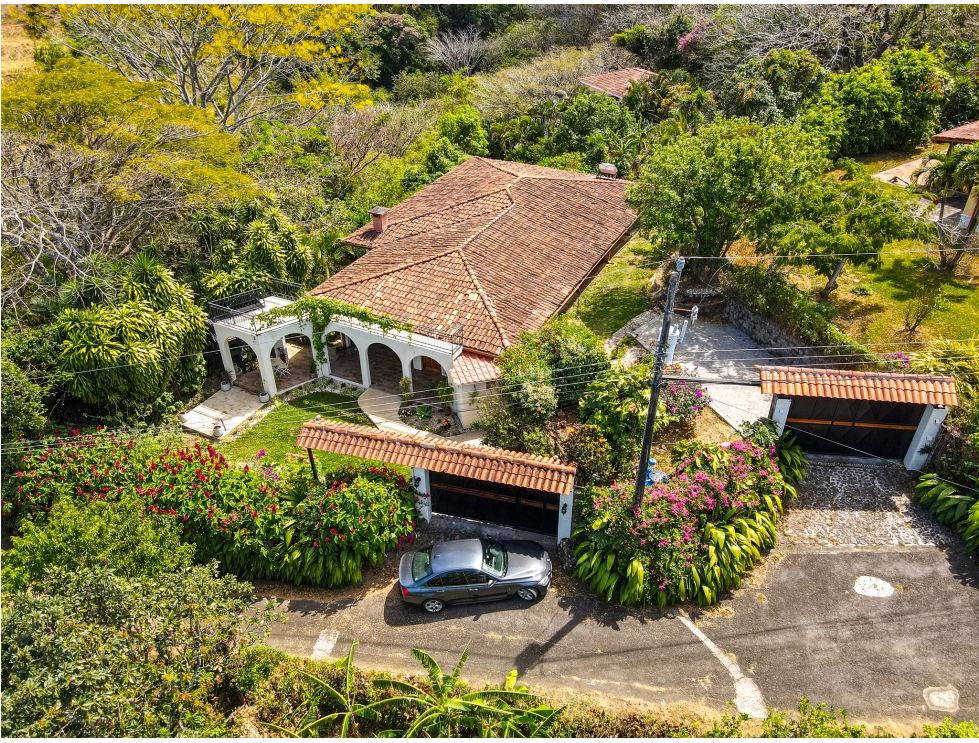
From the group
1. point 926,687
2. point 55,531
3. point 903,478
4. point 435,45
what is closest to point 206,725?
point 55,531

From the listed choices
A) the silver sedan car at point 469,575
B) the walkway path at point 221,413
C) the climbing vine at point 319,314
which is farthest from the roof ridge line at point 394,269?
the silver sedan car at point 469,575

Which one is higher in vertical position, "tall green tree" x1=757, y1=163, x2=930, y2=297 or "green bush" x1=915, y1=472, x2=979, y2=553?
"tall green tree" x1=757, y1=163, x2=930, y2=297

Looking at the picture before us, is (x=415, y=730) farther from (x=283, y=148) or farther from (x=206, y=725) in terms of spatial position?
(x=283, y=148)

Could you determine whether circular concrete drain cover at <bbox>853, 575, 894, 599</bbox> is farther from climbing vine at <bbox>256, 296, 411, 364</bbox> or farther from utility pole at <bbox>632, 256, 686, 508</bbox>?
climbing vine at <bbox>256, 296, 411, 364</bbox>

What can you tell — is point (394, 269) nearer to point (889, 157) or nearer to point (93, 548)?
point (93, 548)

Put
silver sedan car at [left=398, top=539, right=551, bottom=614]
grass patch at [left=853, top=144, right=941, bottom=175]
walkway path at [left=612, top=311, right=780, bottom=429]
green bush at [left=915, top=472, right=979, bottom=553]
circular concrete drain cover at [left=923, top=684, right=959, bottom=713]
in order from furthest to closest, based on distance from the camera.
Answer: grass patch at [left=853, top=144, right=941, bottom=175] → walkway path at [left=612, top=311, right=780, bottom=429] → green bush at [left=915, top=472, right=979, bottom=553] → silver sedan car at [left=398, top=539, right=551, bottom=614] → circular concrete drain cover at [left=923, top=684, right=959, bottom=713]

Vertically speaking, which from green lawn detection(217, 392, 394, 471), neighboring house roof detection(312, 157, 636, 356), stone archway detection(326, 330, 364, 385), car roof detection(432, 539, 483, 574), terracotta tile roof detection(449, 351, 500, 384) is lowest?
green lawn detection(217, 392, 394, 471)

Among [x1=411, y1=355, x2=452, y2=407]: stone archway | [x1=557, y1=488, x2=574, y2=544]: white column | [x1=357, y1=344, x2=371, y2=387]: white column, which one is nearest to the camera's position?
[x1=557, y1=488, x2=574, y2=544]: white column

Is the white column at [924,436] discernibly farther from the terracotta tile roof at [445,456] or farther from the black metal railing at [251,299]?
the black metal railing at [251,299]

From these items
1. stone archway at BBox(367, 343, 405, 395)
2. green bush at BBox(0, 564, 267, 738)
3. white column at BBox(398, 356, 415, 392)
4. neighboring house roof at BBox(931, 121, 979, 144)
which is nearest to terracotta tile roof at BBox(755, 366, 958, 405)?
white column at BBox(398, 356, 415, 392)
